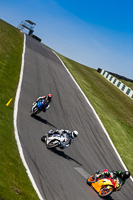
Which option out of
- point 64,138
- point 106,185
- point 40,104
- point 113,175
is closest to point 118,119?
point 40,104

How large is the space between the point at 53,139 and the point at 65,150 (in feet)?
5.28

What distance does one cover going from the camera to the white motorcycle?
51.8 feet

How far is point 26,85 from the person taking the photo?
2616cm

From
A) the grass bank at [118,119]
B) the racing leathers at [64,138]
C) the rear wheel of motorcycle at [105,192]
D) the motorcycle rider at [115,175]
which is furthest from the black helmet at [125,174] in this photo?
the grass bank at [118,119]

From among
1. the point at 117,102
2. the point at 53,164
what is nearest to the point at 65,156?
the point at 53,164

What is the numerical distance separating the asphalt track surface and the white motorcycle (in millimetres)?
265

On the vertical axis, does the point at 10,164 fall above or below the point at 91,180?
below

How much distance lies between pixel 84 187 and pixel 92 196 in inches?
23.7

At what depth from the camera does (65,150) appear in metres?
17.1

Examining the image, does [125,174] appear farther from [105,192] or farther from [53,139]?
[53,139]

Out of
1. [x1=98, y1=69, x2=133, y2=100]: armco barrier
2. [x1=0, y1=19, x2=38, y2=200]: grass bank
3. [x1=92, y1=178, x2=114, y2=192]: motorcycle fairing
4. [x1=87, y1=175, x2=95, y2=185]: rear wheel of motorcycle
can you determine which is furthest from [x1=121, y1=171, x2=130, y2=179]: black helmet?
[x1=98, y1=69, x2=133, y2=100]: armco barrier

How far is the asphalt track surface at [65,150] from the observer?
499 inches

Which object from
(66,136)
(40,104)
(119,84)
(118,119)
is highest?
(119,84)

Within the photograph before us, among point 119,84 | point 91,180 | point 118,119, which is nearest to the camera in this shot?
point 91,180
